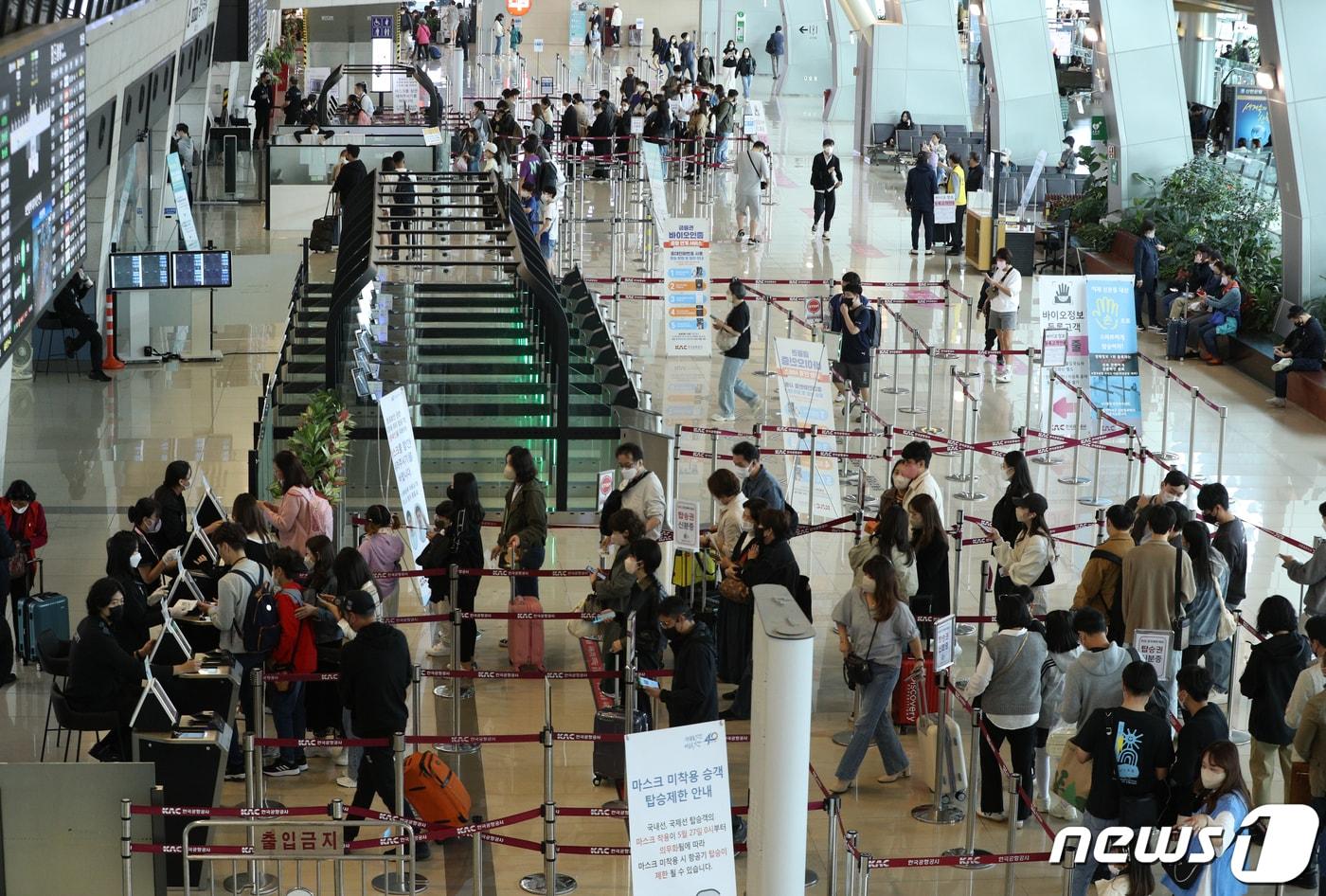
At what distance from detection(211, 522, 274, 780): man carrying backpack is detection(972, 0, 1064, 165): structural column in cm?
2351

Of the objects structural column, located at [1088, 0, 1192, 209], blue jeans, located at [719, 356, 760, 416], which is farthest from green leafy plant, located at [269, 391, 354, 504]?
structural column, located at [1088, 0, 1192, 209]

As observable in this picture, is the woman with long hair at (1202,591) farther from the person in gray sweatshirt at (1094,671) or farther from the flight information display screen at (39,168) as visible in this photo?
the flight information display screen at (39,168)

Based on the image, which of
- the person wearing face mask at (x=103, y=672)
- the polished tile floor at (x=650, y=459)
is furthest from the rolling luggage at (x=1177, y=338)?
the person wearing face mask at (x=103, y=672)

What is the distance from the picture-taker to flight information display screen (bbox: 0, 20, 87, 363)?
9484 millimetres

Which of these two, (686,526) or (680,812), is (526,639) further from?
(680,812)

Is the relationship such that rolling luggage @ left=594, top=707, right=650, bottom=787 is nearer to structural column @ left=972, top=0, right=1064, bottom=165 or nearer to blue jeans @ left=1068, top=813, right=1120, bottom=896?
blue jeans @ left=1068, top=813, right=1120, bottom=896

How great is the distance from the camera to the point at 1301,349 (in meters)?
17.6

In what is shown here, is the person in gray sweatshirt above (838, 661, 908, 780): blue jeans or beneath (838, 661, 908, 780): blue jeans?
above

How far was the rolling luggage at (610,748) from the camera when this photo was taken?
9.03m

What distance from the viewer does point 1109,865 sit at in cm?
752

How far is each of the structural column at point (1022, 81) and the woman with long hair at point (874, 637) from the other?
22.9 meters

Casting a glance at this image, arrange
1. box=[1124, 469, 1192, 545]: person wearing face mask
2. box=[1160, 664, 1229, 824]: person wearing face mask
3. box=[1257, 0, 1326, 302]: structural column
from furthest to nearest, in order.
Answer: box=[1257, 0, 1326, 302]: structural column, box=[1124, 469, 1192, 545]: person wearing face mask, box=[1160, 664, 1229, 824]: person wearing face mask

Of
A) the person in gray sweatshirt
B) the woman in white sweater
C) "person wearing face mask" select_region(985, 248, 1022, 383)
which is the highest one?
"person wearing face mask" select_region(985, 248, 1022, 383)

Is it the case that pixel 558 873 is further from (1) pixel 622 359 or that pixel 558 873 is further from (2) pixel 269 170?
(2) pixel 269 170
